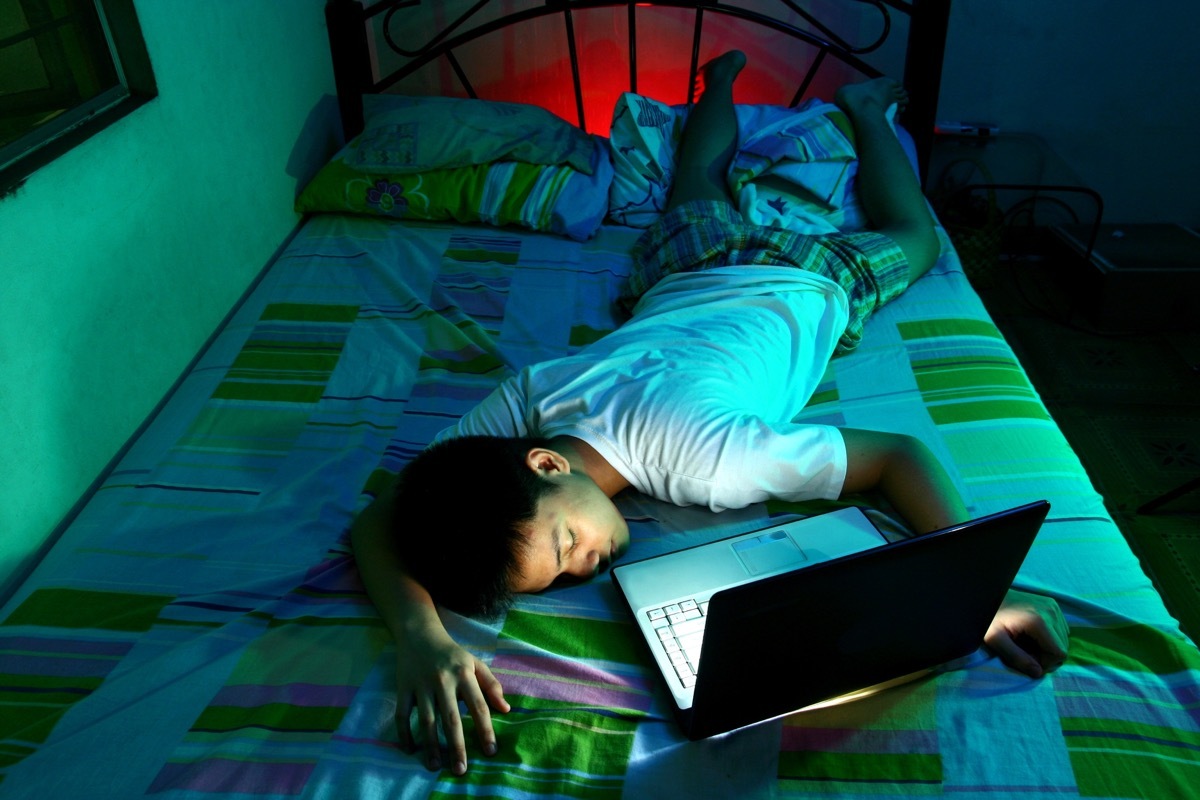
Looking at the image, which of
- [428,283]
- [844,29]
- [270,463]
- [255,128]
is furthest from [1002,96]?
[270,463]

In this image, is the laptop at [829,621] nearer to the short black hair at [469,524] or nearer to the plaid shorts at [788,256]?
the short black hair at [469,524]

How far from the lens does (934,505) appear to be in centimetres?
121

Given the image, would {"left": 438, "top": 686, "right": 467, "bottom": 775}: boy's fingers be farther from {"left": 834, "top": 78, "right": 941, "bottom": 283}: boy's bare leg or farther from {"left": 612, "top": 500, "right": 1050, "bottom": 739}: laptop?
{"left": 834, "top": 78, "right": 941, "bottom": 283}: boy's bare leg

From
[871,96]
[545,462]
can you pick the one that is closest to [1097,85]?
[871,96]

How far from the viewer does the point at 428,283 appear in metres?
2.00

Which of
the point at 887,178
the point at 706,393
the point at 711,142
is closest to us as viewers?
the point at 706,393

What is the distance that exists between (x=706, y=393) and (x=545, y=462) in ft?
0.94

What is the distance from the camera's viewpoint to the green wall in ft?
4.50

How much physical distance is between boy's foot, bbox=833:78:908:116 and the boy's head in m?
1.51

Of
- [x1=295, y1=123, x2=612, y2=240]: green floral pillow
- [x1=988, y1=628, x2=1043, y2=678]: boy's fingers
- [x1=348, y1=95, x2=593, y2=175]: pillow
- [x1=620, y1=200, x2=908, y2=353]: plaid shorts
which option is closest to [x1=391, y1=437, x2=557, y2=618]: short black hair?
[x1=988, y1=628, x2=1043, y2=678]: boy's fingers

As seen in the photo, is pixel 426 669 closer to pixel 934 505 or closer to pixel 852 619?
pixel 852 619

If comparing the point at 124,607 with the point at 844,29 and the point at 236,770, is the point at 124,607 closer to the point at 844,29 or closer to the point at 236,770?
the point at 236,770

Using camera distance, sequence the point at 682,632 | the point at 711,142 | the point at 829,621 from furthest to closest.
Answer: the point at 711,142 → the point at 682,632 → the point at 829,621

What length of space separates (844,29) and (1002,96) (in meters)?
0.54
